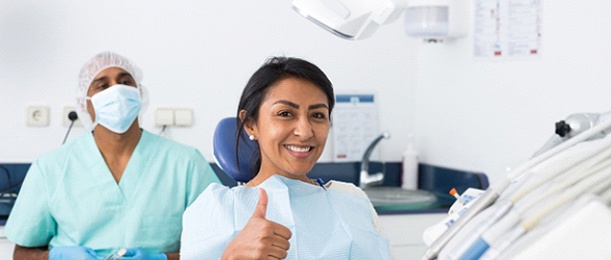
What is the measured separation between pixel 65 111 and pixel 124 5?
0.46 metres

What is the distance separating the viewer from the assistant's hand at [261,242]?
128 cm

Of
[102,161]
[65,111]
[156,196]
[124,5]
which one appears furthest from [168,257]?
[124,5]

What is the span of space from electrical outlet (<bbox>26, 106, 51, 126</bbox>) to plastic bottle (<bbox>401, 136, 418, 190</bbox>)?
4.63ft

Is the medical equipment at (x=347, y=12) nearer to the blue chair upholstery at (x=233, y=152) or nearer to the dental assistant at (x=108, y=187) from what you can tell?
the blue chair upholstery at (x=233, y=152)

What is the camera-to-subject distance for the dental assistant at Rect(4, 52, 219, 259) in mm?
2164

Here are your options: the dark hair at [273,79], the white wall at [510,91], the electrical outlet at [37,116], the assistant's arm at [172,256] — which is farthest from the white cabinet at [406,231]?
the electrical outlet at [37,116]

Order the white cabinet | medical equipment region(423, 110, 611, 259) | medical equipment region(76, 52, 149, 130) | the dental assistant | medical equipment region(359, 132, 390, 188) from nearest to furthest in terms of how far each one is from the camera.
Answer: medical equipment region(423, 110, 611, 259), the dental assistant, medical equipment region(76, 52, 149, 130), the white cabinet, medical equipment region(359, 132, 390, 188)

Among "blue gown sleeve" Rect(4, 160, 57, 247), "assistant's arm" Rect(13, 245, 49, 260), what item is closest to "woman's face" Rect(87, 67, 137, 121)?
"blue gown sleeve" Rect(4, 160, 57, 247)

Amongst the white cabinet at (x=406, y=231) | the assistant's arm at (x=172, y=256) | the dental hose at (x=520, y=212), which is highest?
the dental hose at (x=520, y=212)

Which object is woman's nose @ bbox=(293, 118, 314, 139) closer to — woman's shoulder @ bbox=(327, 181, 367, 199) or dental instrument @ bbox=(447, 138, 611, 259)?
woman's shoulder @ bbox=(327, 181, 367, 199)

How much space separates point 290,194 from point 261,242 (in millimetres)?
345

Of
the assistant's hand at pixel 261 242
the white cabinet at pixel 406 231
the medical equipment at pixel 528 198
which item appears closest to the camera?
the medical equipment at pixel 528 198

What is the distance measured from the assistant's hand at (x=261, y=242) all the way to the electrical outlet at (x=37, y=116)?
179 centimetres

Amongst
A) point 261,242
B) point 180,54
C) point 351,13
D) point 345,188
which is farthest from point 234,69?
point 261,242
